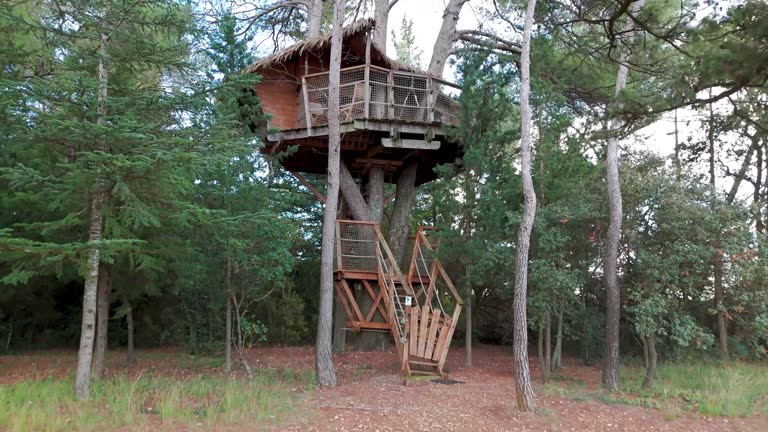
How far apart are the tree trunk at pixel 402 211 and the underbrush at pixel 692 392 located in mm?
5786

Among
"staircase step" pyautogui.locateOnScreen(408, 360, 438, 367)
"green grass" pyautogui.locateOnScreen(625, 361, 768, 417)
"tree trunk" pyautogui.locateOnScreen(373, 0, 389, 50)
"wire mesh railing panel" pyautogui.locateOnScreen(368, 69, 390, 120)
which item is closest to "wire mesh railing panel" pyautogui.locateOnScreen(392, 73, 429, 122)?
"wire mesh railing panel" pyautogui.locateOnScreen(368, 69, 390, 120)

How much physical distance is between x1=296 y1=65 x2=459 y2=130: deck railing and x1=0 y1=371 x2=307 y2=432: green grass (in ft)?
24.2

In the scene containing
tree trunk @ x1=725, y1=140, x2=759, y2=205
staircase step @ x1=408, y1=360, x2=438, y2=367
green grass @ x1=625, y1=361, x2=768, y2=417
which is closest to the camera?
green grass @ x1=625, y1=361, x2=768, y2=417

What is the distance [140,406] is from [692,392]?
1048 centimetres

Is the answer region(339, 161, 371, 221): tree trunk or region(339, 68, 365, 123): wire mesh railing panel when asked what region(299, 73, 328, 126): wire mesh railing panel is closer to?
region(339, 68, 365, 123): wire mesh railing panel

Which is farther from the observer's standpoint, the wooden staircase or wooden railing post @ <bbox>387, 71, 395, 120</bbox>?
wooden railing post @ <bbox>387, 71, 395, 120</bbox>

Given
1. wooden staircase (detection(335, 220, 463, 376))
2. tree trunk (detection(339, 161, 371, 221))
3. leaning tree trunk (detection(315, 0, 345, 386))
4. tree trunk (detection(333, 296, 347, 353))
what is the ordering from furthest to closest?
tree trunk (detection(333, 296, 347, 353)), tree trunk (detection(339, 161, 371, 221)), wooden staircase (detection(335, 220, 463, 376)), leaning tree trunk (detection(315, 0, 345, 386))

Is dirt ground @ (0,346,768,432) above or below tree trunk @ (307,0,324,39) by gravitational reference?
below

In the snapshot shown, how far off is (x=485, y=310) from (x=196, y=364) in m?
12.1

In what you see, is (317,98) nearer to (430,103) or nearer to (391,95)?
(391,95)

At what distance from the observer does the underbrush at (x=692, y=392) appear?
379 inches

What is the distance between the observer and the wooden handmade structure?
13.5m

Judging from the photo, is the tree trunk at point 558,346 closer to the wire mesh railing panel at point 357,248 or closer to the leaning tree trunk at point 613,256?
the leaning tree trunk at point 613,256

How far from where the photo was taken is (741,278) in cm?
1094
